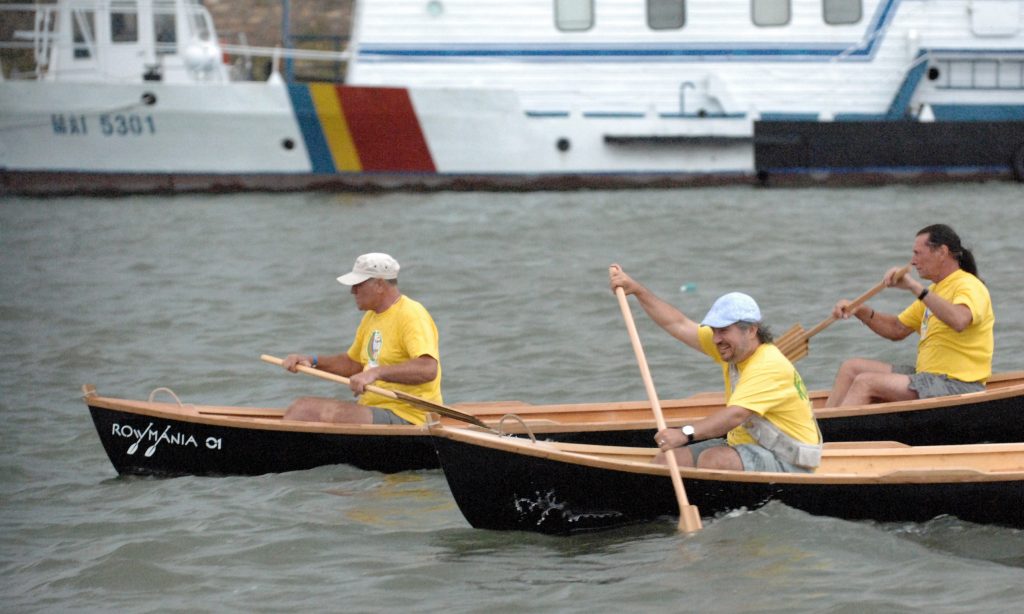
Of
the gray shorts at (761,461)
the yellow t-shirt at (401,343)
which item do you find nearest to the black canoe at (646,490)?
the gray shorts at (761,461)

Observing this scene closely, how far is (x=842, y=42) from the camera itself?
23.5 metres

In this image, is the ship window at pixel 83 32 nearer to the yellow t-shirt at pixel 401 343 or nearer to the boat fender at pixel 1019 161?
the boat fender at pixel 1019 161

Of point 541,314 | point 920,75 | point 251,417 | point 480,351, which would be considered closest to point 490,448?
point 251,417

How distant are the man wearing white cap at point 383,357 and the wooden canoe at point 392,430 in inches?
7.3

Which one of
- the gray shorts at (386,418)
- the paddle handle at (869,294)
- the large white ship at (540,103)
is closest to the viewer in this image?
the paddle handle at (869,294)

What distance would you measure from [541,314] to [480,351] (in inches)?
68.5

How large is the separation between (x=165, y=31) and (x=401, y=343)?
15.6 metres

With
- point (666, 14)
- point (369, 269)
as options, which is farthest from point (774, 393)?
point (666, 14)

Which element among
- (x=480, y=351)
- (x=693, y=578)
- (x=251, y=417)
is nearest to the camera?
(x=693, y=578)

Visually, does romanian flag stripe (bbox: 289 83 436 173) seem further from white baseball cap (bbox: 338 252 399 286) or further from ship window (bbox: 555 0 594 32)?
white baseball cap (bbox: 338 252 399 286)

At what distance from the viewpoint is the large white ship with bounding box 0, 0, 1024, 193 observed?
22891 mm

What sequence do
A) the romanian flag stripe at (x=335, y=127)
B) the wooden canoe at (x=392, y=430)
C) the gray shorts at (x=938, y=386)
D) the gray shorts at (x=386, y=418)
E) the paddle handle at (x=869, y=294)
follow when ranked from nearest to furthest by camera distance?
the paddle handle at (x=869, y=294) → the wooden canoe at (x=392, y=430) → the gray shorts at (x=938, y=386) → the gray shorts at (x=386, y=418) → the romanian flag stripe at (x=335, y=127)

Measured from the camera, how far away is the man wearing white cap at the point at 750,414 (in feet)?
24.0

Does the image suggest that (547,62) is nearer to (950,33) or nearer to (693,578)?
(950,33)
